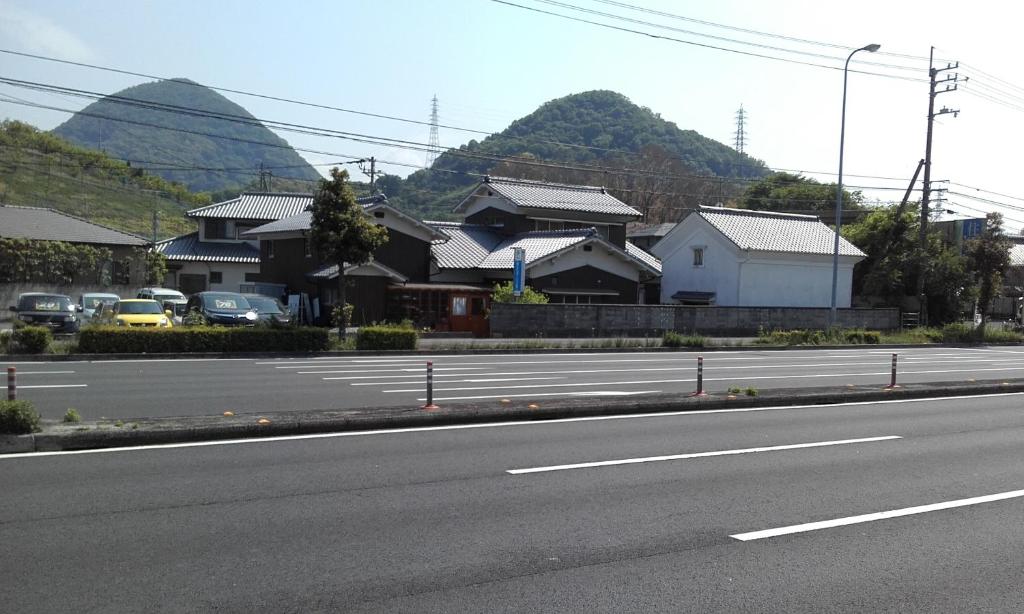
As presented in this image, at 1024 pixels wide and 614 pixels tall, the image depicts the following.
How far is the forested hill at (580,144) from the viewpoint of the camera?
98.4m

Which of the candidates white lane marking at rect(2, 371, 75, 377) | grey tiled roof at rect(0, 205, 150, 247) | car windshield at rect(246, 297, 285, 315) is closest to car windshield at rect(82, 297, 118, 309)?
car windshield at rect(246, 297, 285, 315)

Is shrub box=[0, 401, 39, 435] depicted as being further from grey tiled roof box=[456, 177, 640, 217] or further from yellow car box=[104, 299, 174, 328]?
grey tiled roof box=[456, 177, 640, 217]

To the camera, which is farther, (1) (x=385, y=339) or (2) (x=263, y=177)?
(2) (x=263, y=177)

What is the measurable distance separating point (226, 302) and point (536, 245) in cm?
1808

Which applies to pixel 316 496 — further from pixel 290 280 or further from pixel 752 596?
pixel 290 280

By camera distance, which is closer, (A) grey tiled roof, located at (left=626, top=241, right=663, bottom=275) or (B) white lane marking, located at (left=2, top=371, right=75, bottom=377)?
(B) white lane marking, located at (left=2, top=371, right=75, bottom=377)

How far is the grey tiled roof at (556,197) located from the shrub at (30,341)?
91.8ft

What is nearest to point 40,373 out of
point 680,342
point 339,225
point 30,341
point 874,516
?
point 30,341

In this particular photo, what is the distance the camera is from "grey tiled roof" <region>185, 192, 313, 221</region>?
5247cm

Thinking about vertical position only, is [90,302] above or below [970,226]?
below

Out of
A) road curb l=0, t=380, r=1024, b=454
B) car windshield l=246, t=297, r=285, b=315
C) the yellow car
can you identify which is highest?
car windshield l=246, t=297, r=285, b=315

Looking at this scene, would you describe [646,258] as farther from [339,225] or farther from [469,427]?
[469,427]

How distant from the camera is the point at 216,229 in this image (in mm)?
53000

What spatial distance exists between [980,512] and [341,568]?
5796 mm
